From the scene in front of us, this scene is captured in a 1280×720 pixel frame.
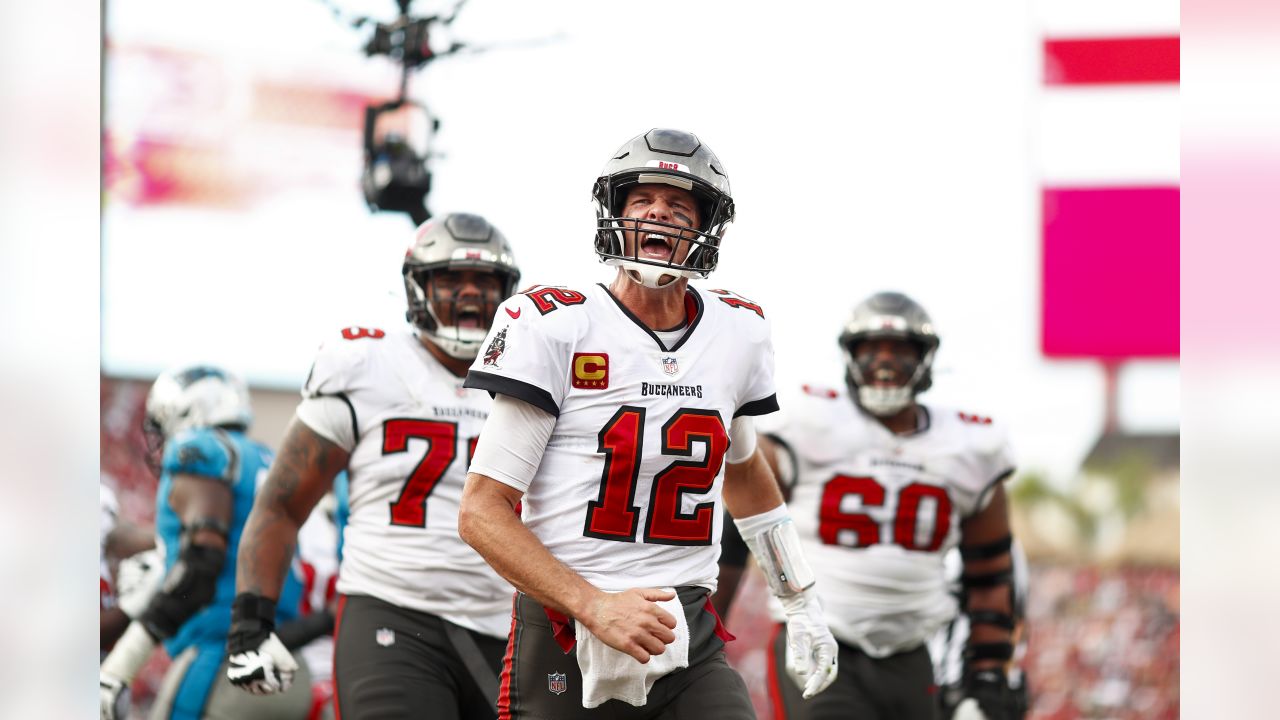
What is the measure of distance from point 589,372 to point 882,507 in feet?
7.86

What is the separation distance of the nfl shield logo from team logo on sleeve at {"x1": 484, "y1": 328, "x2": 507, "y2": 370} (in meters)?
1.26

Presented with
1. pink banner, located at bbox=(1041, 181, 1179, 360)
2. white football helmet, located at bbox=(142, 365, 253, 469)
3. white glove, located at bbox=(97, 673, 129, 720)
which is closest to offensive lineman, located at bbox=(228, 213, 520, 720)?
white glove, located at bbox=(97, 673, 129, 720)

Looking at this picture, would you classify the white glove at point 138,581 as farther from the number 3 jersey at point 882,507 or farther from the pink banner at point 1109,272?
the pink banner at point 1109,272

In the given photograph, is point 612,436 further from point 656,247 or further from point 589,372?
point 656,247

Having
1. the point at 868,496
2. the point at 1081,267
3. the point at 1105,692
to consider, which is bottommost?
the point at 1105,692

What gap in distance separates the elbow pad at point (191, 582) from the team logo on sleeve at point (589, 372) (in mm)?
2681

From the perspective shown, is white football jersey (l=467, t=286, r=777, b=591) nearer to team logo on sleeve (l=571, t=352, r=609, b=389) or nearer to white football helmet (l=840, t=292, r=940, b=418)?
team logo on sleeve (l=571, t=352, r=609, b=389)

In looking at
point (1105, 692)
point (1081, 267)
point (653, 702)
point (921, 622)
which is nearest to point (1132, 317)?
point (1081, 267)

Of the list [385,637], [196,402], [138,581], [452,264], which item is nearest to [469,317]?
[452,264]

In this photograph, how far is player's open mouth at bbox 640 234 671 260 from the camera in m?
3.25

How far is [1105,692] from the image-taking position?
46.3 ft

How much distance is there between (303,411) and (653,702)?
1704 millimetres
